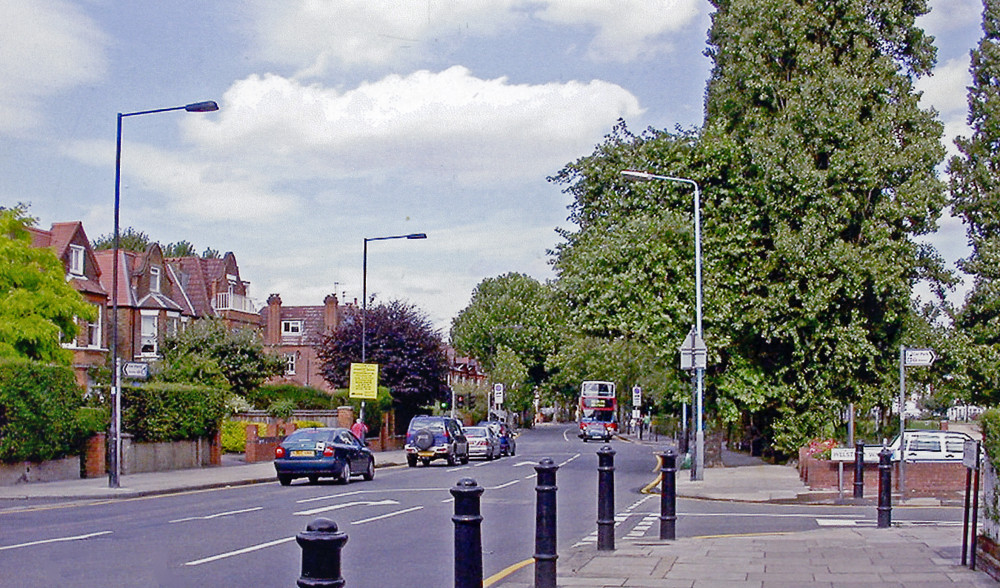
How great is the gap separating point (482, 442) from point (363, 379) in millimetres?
5476

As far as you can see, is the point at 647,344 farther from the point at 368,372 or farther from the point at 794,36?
the point at 368,372

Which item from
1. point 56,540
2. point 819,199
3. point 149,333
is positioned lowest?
point 56,540

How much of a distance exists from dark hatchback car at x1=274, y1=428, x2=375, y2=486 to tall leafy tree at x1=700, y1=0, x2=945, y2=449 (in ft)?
36.7

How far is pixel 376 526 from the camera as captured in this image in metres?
16.7

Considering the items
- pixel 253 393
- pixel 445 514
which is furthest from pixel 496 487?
pixel 253 393

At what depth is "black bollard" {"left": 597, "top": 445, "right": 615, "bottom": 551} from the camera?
470 inches

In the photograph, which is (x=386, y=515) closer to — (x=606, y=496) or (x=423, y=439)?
(x=606, y=496)

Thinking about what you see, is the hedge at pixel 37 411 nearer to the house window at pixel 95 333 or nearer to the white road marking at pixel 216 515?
the white road marking at pixel 216 515

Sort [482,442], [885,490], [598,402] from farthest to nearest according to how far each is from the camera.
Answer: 1. [598,402]
2. [482,442]
3. [885,490]

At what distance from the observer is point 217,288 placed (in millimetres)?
73688

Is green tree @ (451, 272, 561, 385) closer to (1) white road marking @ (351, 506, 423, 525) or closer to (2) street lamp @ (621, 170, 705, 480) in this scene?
(2) street lamp @ (621, 170, 705, 480)

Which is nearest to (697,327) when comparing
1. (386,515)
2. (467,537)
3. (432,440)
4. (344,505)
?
(432,440)

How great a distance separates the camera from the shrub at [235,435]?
43500 millimetres

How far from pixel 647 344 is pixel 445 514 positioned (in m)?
16.3
